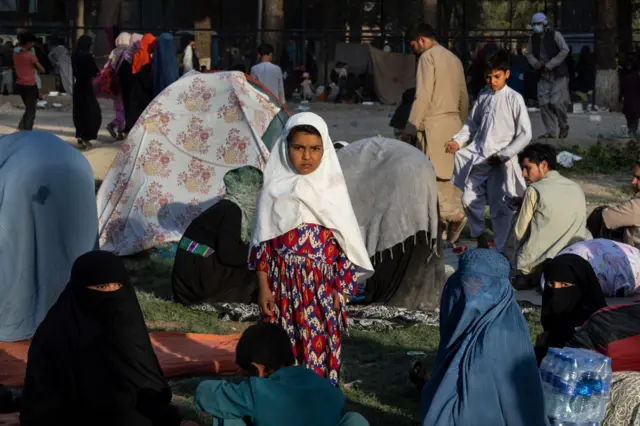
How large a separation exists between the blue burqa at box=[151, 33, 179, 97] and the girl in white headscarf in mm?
8780

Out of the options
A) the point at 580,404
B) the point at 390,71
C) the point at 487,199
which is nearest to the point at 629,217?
the point at 487,199

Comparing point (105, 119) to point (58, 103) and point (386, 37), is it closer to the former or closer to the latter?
point (58, 103)

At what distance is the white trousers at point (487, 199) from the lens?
799cm

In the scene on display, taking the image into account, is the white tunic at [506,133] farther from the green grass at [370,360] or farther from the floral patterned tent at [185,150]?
the floral patterned tent at [185,150]

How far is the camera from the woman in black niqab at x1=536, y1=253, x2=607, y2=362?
16.3 feet

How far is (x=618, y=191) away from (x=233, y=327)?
20.0 ft

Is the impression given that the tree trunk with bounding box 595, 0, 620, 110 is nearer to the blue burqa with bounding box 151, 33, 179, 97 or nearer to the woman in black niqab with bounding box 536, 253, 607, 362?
the blue burqa with bounding box 151, 33, 179, 97

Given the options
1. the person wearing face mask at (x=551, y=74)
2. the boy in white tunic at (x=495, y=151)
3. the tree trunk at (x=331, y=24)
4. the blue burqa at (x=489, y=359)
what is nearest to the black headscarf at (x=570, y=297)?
the blue burqa at (x=489, y=359)

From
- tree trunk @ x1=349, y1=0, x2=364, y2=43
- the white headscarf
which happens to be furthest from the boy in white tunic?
tree trunk @ x1=349, y1=0, x2=364, y2=43

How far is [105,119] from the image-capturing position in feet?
58.5

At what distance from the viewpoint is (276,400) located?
340 cm

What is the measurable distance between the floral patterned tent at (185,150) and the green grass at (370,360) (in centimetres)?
130

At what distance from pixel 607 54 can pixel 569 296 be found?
53.2 feet

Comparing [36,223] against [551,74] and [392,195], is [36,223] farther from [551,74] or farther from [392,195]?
[551,74]
